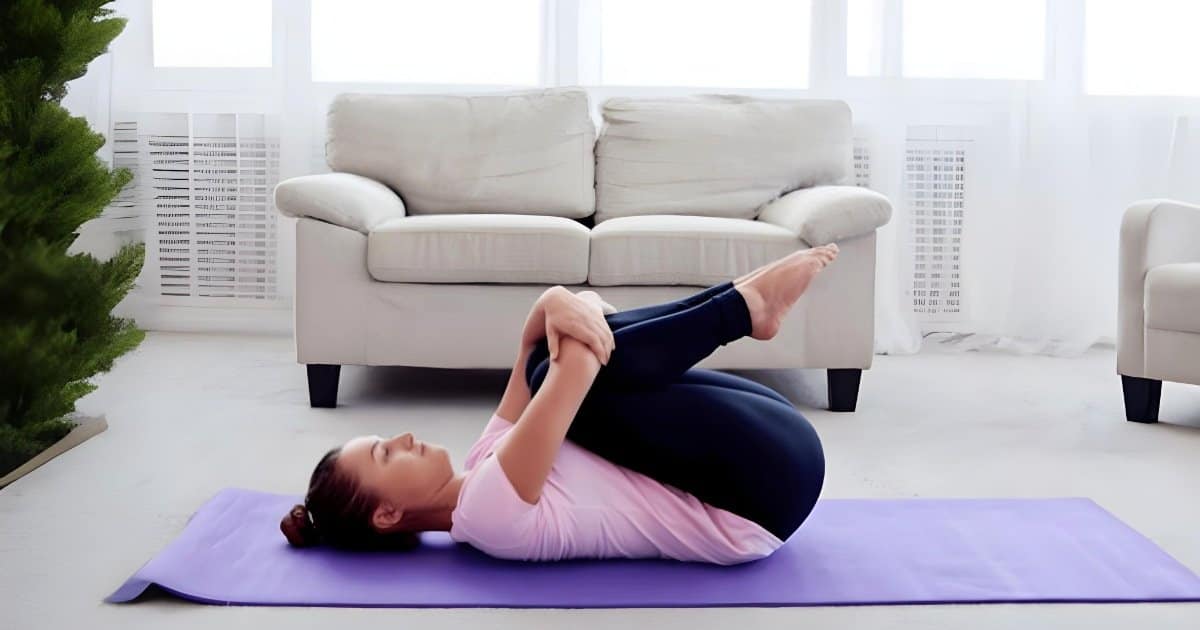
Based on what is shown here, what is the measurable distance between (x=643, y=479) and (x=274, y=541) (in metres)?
0.64

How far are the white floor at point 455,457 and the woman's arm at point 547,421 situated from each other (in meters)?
0.20

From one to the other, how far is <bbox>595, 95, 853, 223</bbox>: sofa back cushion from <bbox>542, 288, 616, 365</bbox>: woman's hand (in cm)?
195

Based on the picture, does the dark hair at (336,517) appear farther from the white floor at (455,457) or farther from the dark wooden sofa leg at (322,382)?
the dark wooden sofa leg at (322,382)

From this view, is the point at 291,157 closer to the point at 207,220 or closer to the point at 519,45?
the point at 207,220

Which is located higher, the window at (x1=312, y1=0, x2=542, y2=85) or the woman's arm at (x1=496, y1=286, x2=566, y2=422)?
the window at (x1=312, y1=0, x2=542, y2=85)

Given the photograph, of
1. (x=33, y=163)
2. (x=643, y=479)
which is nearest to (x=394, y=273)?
(x=33, y=163)

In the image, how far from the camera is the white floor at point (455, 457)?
187 centimetres

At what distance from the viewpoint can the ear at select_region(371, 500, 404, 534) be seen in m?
1.99

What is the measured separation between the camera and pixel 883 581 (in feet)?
6.57

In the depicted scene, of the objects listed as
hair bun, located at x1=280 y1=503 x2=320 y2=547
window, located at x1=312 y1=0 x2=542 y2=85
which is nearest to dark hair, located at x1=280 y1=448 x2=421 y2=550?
hair bun, located at x1=280 y1=503 x2=320 y2=547

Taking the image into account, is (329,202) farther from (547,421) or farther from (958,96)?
(958,96)

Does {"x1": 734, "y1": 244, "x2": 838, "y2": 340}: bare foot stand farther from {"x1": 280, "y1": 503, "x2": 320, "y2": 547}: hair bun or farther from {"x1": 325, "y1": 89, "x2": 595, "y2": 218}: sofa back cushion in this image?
{"x1": 325, "y1": 89, "x2": 595, "y2": 218}: sofa back cushion

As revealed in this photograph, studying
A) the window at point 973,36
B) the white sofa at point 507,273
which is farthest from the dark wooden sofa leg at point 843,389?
the window at point 973,36

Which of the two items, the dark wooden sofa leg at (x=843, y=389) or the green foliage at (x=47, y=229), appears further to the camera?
the dark wooden sofa leg at (x=843, y=389)
